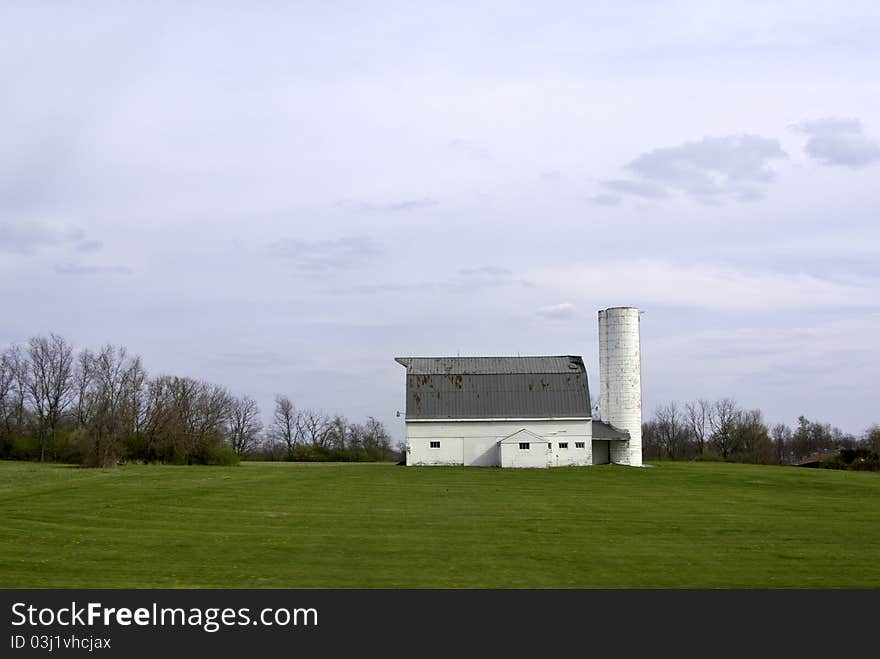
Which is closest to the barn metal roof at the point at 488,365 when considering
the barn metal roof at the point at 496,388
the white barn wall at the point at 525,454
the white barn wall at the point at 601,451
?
the barn metal roof at the point at 496,388

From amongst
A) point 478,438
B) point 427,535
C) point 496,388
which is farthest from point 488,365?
point 427,535

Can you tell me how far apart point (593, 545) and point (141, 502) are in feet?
52.4

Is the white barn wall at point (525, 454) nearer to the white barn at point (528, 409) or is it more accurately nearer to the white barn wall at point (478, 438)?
the white barn at point (528, 409)

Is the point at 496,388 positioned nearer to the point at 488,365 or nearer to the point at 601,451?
the point at 488,365

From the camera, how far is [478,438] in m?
59.3

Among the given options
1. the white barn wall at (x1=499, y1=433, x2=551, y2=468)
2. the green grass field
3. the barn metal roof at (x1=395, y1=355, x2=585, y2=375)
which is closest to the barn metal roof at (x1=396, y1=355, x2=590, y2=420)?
the barn metal roof at (x1=395, y1=355, x2=585, y2=375)

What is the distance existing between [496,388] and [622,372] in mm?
8642

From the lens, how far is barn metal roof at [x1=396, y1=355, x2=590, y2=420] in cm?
6009

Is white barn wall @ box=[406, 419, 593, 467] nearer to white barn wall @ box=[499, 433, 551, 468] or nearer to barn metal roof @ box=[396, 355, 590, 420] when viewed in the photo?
barn metal roof @ box=[396, 355, 590, 420]

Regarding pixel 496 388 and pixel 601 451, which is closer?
pixel 601 451

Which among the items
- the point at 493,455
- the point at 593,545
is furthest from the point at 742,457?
the point at 593,545

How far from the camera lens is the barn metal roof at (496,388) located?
6009 centimetres

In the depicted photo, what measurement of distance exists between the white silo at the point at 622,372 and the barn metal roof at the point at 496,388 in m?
2.05
